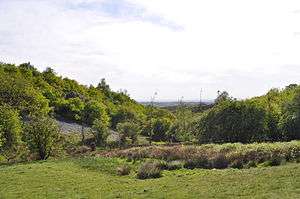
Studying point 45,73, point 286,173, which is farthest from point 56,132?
point 45,73

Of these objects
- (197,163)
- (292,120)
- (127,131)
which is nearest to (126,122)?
(127,131)

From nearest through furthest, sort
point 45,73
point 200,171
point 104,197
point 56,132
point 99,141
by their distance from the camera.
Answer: point 104,197
point 200,171
point 56,132
point 99,141
point 45,73

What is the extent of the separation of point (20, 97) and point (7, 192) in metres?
83.0

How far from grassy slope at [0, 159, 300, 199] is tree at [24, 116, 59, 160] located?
15237mm

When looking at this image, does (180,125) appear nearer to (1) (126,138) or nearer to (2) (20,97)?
(1) (126,138)

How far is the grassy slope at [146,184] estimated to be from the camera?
24.7 metres

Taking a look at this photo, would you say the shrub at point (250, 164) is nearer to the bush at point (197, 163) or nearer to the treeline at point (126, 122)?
the bush at point (197, 163)

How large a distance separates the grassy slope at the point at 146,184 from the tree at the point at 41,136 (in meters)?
15.2

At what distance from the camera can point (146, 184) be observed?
3222 centimetres

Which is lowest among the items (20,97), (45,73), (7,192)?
(7,192)

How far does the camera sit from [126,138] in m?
94.8

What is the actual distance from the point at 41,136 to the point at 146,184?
1139 inches


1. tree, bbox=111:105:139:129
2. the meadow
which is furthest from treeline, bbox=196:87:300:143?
tree, bbox=111:105:139:129

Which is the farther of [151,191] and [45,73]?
[45,73]
